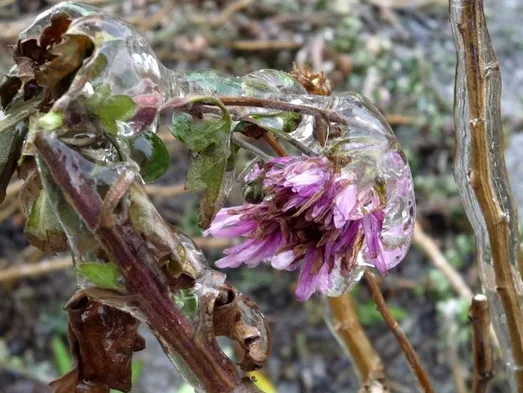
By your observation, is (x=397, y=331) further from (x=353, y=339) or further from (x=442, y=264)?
(x=442, y=264)

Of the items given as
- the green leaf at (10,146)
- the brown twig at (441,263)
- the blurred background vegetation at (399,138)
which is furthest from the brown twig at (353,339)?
the brown twig at (441,263)

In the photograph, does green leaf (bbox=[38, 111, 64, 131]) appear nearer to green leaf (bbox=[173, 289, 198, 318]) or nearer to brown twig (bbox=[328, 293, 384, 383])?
green leaf (bbox=[173, 289, 198, 318])

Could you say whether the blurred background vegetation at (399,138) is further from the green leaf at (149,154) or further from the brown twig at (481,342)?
the green leaf at (149,154)

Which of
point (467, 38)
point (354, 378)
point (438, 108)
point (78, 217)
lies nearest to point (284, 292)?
point (354, 378)

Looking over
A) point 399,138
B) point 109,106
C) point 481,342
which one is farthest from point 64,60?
point 399,138

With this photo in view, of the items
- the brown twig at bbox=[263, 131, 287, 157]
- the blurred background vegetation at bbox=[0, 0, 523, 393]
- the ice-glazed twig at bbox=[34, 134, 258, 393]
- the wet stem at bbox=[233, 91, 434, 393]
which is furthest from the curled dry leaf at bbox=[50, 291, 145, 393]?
the blurred background vegetation at bbox=[0, 0, 523, 393]
